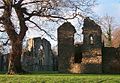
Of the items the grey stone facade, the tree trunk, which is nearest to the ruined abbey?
the tree trunk

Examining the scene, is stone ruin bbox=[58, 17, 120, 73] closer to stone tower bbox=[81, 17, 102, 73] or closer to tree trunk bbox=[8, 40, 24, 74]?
stone tower bbox=[81, 17, 102, 73]

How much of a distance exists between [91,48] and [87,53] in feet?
2.35

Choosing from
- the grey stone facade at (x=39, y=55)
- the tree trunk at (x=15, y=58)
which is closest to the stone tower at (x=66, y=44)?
the tree trunk at (x=15, y=58)

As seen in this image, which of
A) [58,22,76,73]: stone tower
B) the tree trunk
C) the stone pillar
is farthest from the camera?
the stone pillar

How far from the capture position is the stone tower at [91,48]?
3878 centimetres

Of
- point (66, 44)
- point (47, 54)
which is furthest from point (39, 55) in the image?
point (66, 44)

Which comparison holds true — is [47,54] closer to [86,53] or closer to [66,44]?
[66,44]

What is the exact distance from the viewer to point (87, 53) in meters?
39.7

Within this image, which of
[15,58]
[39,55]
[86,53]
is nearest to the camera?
[15,58]

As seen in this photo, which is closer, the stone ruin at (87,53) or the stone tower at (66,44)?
the stone ruin at (87,53)

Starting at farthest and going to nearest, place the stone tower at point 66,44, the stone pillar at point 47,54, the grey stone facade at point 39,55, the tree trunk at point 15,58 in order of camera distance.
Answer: the stone pillar at point 47,54 < the grey stone facade at point 39,55 < the stone tower at point 66,44 < the tree trunk at point 15,58

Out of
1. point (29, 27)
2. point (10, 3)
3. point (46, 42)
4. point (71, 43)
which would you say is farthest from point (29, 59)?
point (10, 3)

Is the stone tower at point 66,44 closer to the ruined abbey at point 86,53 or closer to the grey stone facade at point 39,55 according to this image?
the ruined abbey at point 86,53

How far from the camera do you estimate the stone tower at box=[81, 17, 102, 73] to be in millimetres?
38781
